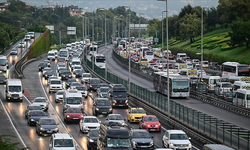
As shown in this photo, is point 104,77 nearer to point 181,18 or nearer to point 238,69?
point 238,69

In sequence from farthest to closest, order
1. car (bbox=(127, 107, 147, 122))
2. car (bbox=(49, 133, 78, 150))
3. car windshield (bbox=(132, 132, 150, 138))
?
car (bbox=(127, 107, 147, 122)), car windshield (bbox=(132, 132, 150, 138)), car (bbox=(49, 133, 78, 150))

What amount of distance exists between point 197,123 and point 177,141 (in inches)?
235

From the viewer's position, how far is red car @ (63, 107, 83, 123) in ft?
149

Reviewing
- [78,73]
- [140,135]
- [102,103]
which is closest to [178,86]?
[102,103]

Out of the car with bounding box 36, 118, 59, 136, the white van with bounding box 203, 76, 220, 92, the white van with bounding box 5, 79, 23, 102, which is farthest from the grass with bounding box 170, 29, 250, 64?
the car with bounding box 36, 118, 59, 136

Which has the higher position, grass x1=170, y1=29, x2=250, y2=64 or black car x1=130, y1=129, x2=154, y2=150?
grass x1=170, y1=29, x2=250, y2=64

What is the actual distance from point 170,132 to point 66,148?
279 inches

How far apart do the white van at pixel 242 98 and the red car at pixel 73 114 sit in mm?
16695

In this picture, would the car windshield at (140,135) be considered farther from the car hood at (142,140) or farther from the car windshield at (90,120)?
the car windshield at (90,120)

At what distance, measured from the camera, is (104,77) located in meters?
84.4

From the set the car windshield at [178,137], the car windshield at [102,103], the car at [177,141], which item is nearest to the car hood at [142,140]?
the car at [177,141]

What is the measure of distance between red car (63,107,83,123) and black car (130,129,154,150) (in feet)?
36.9

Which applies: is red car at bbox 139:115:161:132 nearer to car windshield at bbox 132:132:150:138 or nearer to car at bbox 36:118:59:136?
car windshield at bbox 132:132:150:138

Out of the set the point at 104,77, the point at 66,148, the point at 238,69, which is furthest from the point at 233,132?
the point at 104,77
